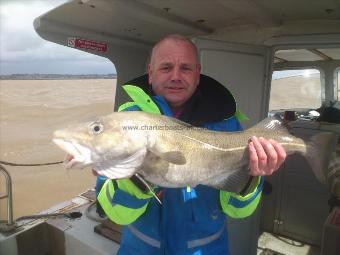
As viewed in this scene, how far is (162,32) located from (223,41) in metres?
0.93

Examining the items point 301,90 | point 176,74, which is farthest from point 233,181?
point 301,90

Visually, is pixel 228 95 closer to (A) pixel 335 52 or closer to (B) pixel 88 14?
(B) pixel 88 14

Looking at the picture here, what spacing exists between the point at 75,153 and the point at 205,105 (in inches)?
47.6

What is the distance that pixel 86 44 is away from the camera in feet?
15.5

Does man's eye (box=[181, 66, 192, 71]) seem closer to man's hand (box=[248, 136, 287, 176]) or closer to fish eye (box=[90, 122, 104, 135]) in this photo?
man's hand (box=[248, 136, 287, 176])

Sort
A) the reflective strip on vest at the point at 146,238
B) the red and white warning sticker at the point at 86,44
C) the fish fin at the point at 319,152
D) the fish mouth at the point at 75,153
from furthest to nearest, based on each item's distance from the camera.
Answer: the red and white warning sticker at the point at 86,44 < the fish fin at the point at 319,152 < the reflective strip on vest at the point at 146,238 < the fish mouth at the point at 75,153

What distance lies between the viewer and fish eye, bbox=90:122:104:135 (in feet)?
6.41

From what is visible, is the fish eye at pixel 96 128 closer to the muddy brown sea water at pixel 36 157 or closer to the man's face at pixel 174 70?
the man's face at pixel 174 70

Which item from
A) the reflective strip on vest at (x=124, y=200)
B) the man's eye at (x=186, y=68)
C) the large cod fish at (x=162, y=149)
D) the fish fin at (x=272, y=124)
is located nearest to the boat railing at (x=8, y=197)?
the reflective strip on vest at (x=124, y=200)

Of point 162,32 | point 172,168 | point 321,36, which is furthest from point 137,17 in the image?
point 172,168

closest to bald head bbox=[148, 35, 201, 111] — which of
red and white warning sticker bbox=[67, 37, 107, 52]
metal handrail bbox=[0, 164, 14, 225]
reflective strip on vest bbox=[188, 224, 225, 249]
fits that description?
reflective strip on vest bbox=[188, 224, 225, 249]

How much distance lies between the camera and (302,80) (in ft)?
21.6

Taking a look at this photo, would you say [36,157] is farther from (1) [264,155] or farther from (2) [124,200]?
(1) [264,155]

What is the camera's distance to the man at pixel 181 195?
2.32 m
